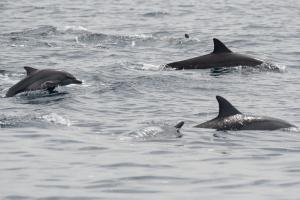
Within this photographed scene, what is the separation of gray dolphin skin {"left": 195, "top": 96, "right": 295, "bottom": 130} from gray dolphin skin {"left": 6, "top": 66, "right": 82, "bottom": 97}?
5.98 metres

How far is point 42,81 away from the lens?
22531 millimetres

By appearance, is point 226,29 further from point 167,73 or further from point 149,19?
point 167,73

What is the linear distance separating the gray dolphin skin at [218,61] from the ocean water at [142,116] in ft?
2.05

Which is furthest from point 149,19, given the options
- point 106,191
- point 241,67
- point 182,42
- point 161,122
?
point 106,191

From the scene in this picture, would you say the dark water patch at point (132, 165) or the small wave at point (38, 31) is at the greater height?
the small wave at point (38, 31)

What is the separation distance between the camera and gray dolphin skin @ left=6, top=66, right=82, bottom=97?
2214 cm

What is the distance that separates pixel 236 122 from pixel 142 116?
87.7 inches

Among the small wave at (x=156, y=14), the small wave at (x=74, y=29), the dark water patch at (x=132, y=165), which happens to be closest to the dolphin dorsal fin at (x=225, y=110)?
the dark water patch at (x=132, y=165)

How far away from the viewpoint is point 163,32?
127ft

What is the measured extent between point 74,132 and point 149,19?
28966 millimetres

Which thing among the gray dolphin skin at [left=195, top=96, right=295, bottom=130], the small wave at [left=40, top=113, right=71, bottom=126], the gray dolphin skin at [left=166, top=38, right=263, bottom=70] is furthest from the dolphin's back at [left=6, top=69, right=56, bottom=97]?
the gray dolphin skin at [left=195, top=96, right=295, bottom=130]

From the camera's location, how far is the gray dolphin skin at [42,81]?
72.6 feet

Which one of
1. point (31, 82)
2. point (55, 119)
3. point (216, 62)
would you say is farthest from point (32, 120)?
point (216, 62)

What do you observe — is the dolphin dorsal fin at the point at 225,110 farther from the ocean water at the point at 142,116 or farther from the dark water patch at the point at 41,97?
the dark water patch at the point at 41,97
